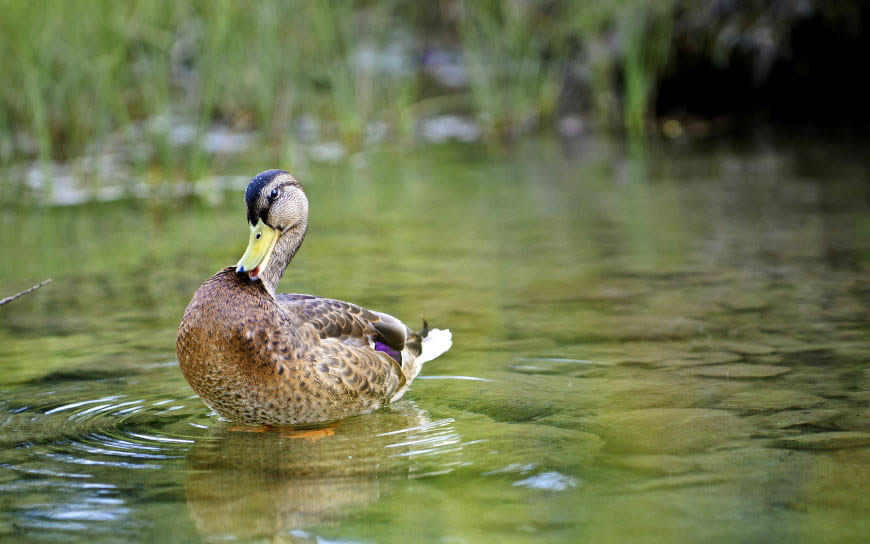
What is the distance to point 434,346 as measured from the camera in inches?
185

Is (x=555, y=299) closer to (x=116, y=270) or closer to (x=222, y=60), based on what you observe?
(x=116, y=270)

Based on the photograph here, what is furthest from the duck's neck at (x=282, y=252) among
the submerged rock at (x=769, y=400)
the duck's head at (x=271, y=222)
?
the submerged rock at (x=769, y=400)

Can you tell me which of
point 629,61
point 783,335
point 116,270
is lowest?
point 783,335

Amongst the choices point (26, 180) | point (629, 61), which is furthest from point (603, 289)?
point (629, 61)

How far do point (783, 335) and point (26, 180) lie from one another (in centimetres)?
719

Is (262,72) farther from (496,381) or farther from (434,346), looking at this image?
(496,381)

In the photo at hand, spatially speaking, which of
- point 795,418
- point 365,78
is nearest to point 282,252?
point 795,418

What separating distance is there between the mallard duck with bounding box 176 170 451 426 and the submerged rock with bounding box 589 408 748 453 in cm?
84

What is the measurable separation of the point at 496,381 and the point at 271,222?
1.02 metres

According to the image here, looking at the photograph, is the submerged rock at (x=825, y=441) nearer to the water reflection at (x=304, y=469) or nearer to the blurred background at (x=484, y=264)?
the blurred background at (x=484, y=264)

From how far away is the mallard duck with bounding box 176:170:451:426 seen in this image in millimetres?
3973

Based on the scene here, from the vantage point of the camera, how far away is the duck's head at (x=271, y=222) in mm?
4102

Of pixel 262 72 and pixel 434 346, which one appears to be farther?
pixel 262 72

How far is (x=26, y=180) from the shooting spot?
403 inches
